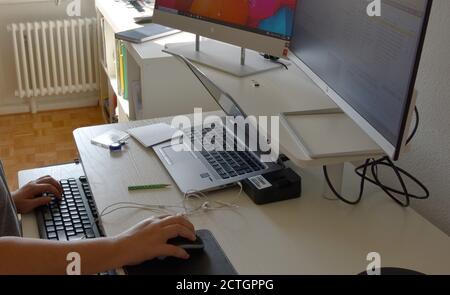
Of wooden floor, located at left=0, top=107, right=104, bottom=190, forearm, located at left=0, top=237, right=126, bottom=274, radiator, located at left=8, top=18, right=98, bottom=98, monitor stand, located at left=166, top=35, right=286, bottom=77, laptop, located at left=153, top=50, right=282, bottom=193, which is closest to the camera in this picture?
forearm, located at left=0, top=237, right=126, bottom=274

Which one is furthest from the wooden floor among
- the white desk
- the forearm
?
the forearm

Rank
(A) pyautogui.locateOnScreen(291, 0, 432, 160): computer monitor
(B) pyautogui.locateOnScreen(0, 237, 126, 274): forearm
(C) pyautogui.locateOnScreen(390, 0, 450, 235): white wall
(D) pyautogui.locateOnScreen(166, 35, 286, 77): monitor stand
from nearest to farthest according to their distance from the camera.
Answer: (A) pyautogui.locateOnScreen(291, 0, 432, 160): computer monitor < (B) pyautogui.locateOnScreen(0, 237, 126, 274): forearm < (C) pyautogui.locateOnScreen(390, 0, 450, 235): white wall < (D) pyautogui.locateOnScreen(166, 35, 286, 77): monitor stand

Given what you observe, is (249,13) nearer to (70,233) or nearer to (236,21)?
(236,21)

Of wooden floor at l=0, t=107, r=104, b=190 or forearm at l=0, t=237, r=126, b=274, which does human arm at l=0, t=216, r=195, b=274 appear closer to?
forearm at l=0, t=237, r=126, b=274

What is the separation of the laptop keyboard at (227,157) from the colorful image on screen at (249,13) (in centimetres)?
30

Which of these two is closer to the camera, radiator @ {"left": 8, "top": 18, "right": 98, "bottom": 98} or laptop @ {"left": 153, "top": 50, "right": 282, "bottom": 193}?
laptop @ {"left": 153, "top": 50, "right": 282, "bottom": 193}

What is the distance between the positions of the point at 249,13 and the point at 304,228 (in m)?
0.61

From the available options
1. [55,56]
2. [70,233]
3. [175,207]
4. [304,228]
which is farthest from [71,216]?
[55,56]

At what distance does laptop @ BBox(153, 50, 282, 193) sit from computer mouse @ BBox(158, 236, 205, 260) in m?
0.22

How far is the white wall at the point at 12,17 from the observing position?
341cm

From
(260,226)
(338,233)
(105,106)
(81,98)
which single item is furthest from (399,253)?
(81,98)

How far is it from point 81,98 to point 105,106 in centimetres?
29

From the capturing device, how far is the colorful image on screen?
4.78 feet

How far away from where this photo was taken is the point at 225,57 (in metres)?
1.69
